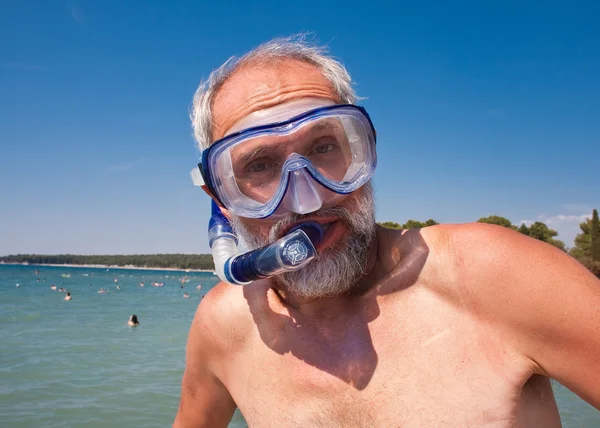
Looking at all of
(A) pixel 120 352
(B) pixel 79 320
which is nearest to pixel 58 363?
(A) pixel 120 352

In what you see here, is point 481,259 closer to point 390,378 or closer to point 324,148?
point 390,378

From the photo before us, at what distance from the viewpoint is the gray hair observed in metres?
1.82

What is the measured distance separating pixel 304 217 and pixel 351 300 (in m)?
0.34

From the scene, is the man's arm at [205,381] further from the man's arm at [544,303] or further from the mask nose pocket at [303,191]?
the man's arm at [544,303]

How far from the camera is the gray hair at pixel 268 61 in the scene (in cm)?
182

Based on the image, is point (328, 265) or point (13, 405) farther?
point (13, 405)

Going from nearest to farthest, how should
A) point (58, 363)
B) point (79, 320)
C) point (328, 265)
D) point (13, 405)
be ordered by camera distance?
point (328, 265)
point (13, 405)
point (58, 363)
point (79, 320)

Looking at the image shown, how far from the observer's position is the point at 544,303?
1292 millimetres

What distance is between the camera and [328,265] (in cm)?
161

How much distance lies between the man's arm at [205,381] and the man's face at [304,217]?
392 mm

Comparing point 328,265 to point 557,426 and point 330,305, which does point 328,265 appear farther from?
point 557,426

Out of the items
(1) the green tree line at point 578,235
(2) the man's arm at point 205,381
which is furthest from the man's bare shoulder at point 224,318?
(1) the green tree line at point 578,235

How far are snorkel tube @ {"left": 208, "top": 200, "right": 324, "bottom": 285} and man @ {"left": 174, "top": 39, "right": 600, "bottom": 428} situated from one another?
8cm

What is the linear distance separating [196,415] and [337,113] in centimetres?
137
